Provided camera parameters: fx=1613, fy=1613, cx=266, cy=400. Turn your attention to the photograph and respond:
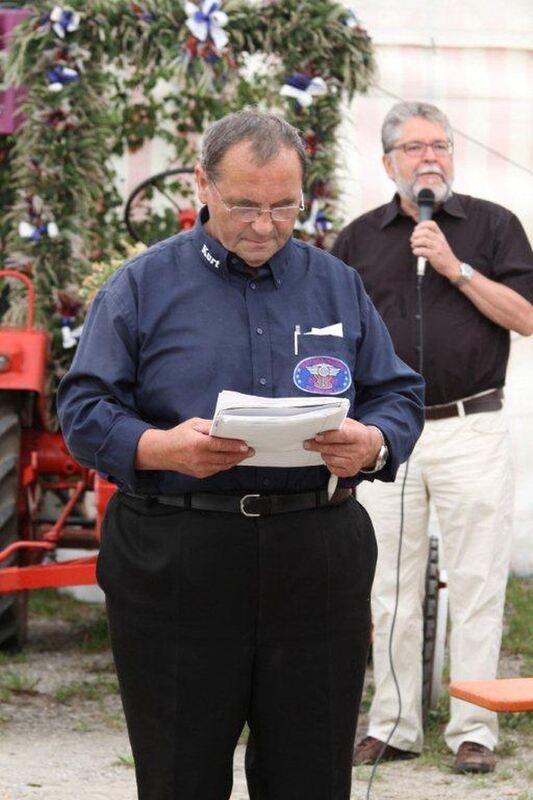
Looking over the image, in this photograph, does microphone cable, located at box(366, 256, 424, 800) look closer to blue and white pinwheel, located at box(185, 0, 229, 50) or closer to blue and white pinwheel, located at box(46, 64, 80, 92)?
blue and white pinwheel, located at box(185, 0, 229, 50)

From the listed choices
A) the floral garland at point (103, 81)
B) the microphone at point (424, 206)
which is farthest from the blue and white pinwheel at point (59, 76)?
the microphone at point (424, 206)

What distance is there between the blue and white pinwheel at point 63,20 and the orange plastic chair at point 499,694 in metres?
4.24

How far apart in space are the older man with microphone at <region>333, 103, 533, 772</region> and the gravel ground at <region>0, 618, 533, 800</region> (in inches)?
5.1

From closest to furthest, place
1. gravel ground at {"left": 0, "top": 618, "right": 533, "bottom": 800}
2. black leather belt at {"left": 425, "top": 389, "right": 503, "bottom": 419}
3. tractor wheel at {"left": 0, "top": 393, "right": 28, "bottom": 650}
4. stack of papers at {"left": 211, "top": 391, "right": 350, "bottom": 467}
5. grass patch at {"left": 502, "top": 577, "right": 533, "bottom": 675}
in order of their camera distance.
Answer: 1. stack of papers at {"left": 211, "top": 391, "right": 350, "bottom": 467}
2. gravel ground at {"left": 0, "top": 618, "right": 533, "bottom": 800}
3. black leather belt at {"left": 425, "top": 389, "right": 503, "bottom": 419}
4. tractor wheel at {"left": 0, "top": 393, "right": 28, "bottom": 650}
5. grass patch at {"left": 502, "top": 577, "right": 533, "bottom": 675}

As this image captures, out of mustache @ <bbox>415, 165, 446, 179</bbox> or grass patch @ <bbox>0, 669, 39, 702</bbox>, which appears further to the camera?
grass patch @ <bbox>0, 669, 39, 702</bbox>

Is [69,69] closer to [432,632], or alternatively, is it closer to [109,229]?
[109,229]

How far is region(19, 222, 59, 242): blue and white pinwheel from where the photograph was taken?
703 centimetres

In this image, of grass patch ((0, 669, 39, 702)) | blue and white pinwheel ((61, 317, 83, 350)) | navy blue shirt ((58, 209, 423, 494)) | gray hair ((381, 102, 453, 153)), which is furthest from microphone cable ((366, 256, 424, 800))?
blue and white pinwheel ((61, 317, 83, 350))

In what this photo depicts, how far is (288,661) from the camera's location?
10.7ft

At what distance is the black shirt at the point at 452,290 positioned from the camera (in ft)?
17.4

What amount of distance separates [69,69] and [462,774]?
11.4 feet

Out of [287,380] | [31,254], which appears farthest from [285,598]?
[31,254]

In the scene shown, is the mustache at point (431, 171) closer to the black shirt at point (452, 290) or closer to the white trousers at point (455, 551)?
the black shirt at point (452, 290)

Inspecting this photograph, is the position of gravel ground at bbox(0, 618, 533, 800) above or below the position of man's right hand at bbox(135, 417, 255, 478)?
below
